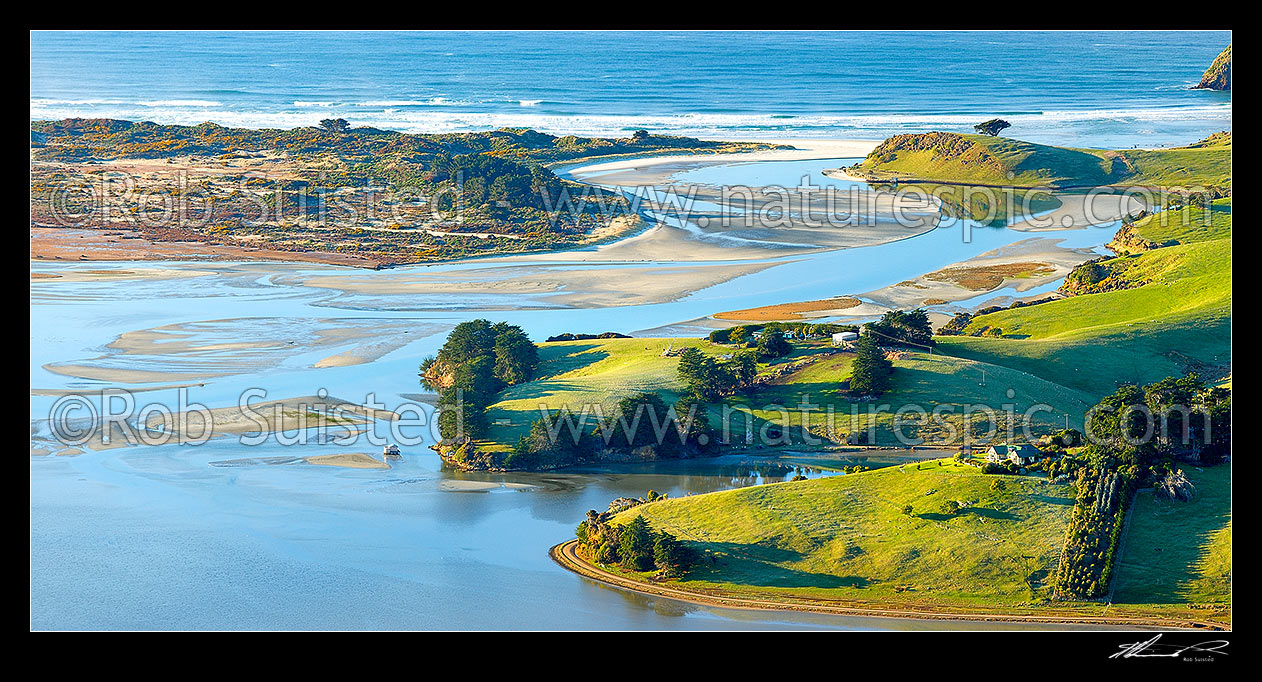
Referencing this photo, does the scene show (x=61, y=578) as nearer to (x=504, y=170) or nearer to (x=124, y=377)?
(x=124, y=377)

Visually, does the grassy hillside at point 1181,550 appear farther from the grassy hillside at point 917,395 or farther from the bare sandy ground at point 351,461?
the bare sandy ground at point 351,461

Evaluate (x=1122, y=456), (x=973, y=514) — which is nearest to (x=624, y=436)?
(x=973, y=514)

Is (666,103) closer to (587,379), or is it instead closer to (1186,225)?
(1186,225)

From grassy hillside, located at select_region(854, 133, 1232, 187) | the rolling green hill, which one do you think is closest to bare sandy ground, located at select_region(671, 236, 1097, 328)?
the rolling green hill

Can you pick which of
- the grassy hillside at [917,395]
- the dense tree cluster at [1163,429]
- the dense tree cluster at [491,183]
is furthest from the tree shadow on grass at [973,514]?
the dense tree cluster at [491,183]

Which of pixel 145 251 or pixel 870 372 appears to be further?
pixel 145 251
